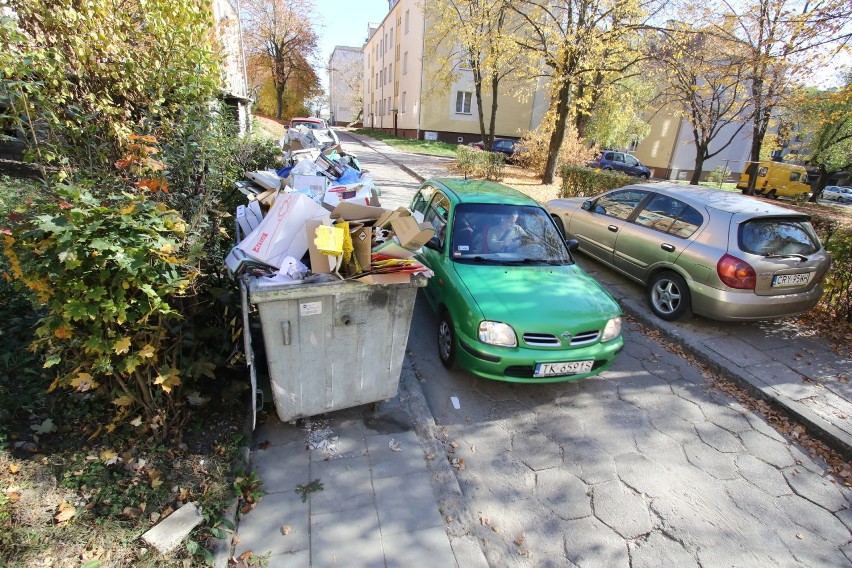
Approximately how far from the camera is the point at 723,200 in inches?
195

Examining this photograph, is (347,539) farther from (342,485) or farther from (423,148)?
(423,148)

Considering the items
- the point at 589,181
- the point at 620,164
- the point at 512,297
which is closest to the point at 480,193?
the point at 512,297

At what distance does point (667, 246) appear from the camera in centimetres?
506

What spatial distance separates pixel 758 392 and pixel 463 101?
98.3ft

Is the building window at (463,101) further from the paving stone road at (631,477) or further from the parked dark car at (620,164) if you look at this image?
the paving stone road at (631,477)

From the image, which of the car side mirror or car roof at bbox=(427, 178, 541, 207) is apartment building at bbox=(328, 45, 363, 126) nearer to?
car roof at bbox=(427, 178, 541, 207)

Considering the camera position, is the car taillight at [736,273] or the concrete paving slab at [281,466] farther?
the car taillight at [736,273]

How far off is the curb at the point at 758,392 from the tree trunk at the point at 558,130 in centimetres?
998

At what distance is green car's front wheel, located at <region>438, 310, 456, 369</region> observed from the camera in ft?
12.3

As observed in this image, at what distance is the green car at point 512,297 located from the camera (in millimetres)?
3291

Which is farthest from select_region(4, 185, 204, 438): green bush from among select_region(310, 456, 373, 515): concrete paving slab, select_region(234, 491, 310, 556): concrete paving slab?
select_region(310, 456, 373, 515): concrete paving slab

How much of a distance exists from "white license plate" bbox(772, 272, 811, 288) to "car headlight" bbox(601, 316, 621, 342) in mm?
2269

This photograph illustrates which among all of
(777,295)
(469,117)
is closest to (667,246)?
(777,295)

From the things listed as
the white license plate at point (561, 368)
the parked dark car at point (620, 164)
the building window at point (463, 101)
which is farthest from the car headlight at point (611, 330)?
the building window at point (463, 101)
